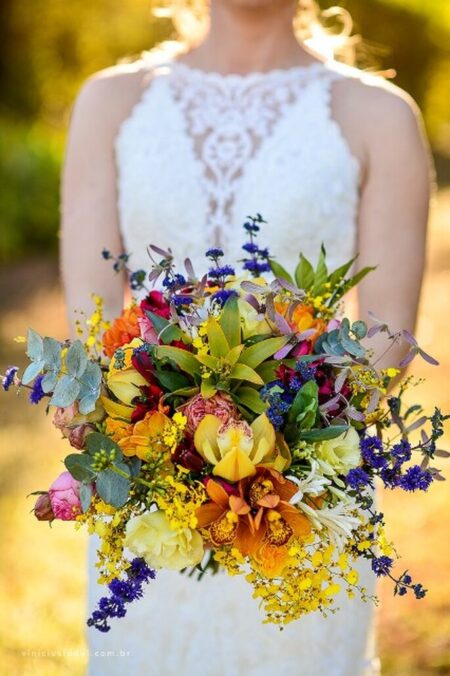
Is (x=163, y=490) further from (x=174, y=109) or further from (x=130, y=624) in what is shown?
(x=174, y=109)

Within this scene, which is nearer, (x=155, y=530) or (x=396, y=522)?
(x=155, y=530)

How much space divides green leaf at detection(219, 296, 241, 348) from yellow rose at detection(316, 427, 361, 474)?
24 centimetres

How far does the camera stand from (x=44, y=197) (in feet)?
36.9

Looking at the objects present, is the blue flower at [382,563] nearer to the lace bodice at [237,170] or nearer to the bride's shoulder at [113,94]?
the lace bodice at [237,170]

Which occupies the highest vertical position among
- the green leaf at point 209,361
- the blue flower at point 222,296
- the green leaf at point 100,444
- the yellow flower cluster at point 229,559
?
the blue flower at point 222,296

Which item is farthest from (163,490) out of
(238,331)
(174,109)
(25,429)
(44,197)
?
(44,197)

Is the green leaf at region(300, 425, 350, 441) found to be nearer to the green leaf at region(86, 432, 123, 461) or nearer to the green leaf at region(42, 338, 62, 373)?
the green leaf at region(86, 432, 123, 461)

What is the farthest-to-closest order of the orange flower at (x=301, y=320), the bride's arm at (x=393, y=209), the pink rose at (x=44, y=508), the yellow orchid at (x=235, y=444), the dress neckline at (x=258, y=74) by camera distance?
the dress neckline at (x=258, y=74) < the bride's arm at (x=393, y=209) < the orange flower at (x=301, y=320) < the pink rose at (x=44, y=508) < the yellow orchid at (x=235, y=444)

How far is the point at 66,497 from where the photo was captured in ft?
5.73

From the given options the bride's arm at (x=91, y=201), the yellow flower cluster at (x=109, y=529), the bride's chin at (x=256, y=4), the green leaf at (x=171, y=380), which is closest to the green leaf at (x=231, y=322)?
the green leaf at (x=171, y=380)

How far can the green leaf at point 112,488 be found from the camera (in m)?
1.67

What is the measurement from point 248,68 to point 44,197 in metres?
8.57

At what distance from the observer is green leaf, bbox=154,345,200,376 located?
175cm

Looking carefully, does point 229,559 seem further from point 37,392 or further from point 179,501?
point 37,392
